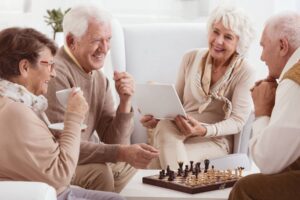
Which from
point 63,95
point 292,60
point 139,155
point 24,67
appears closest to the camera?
point 24,67

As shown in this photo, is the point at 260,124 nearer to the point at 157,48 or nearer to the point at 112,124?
the point at 112,124

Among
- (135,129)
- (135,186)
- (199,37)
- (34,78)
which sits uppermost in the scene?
(34,78)

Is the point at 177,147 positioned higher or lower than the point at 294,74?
lower

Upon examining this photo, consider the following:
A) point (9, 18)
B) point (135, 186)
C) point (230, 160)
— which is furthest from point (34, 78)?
point (9, 18)

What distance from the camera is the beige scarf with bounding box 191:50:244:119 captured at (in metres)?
3.70

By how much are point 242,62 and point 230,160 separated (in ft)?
2.00

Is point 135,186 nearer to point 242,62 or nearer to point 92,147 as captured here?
point 92,147

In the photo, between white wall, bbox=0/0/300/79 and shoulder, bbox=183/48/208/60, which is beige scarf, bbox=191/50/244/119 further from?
white wall, bbox=0/0/300/79

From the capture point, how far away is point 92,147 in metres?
2.98

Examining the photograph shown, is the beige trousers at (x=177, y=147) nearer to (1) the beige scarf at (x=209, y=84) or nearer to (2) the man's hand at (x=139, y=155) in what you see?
(1) the beige scarf at (x=209, y=84)

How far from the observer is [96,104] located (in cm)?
321

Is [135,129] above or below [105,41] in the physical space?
below

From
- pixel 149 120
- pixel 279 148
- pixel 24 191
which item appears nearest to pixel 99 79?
pixel 149 120

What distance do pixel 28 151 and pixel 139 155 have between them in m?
0.83
